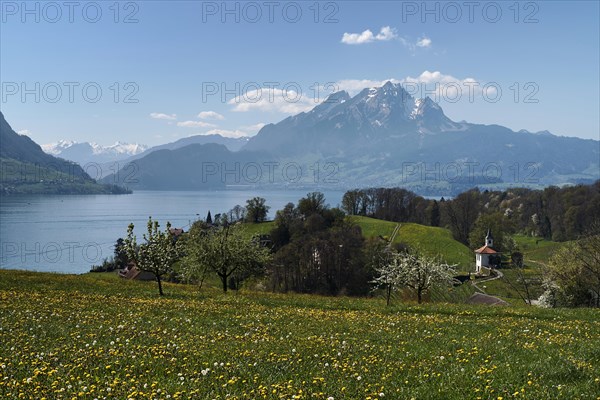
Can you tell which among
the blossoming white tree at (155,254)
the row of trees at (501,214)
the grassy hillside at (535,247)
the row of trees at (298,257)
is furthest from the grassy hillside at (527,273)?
the blossoming white tree at (155,254)

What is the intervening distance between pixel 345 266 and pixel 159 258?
70.7m

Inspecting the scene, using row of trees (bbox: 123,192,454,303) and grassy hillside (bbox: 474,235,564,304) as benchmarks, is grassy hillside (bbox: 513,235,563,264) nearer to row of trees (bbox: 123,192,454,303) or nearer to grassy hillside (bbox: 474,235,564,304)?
grassy hillside (bbox: 474,235,564,304)

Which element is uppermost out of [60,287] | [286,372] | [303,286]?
[286,372]

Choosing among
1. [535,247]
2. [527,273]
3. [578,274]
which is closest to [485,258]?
[527,273]

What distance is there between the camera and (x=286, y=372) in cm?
1219

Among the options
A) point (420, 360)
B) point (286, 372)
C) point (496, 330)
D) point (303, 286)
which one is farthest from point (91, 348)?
point (303, 286)

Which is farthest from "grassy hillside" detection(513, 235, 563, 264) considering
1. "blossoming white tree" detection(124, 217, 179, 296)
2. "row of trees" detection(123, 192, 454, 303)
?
"blossoming white tree" detection(124, 217, 179, 296)

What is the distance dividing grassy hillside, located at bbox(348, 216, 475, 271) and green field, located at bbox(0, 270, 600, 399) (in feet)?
380

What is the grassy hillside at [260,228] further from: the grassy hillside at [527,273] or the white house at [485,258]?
the grassy hillside at [527,273]

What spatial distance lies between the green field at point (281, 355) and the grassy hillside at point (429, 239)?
380 feet

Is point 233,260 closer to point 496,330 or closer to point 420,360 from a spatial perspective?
point 496,330

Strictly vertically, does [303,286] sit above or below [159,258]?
below

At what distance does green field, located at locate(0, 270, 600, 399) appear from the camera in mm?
10570

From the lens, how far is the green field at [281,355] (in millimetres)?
10570
